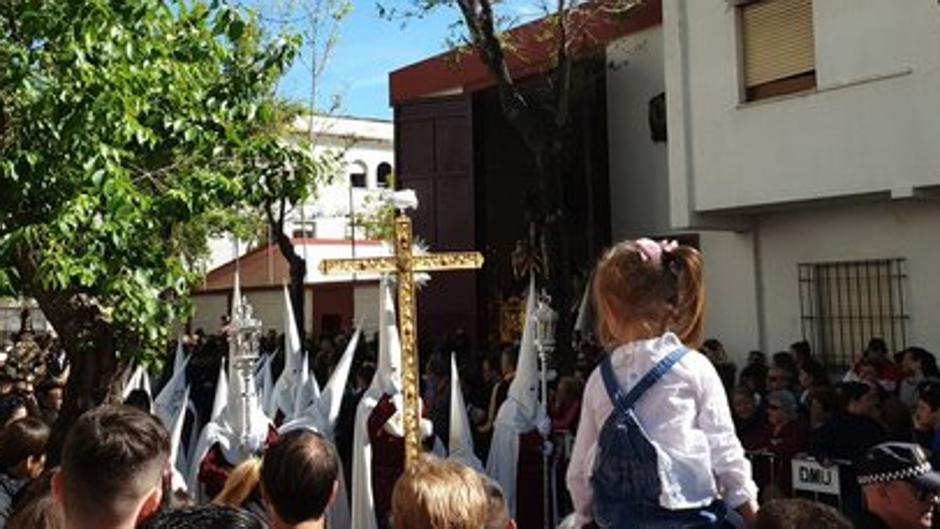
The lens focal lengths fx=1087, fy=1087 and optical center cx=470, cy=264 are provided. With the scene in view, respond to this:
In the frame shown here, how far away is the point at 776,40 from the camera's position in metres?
12.4

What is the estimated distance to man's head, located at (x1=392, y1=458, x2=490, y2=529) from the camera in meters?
2.93

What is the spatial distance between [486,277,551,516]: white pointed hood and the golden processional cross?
8.52 feet

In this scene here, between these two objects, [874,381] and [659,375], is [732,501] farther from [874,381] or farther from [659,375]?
[874,381]

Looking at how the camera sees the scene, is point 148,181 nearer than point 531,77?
Yes

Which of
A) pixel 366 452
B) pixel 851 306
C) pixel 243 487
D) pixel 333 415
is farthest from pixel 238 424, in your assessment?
pixel 851 306

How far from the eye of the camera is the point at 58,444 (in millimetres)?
5059

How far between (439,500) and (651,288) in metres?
0.82

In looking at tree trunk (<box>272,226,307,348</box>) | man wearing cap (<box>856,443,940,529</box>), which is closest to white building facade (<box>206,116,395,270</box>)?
tree trunk (<box>272,226,307,348</box>)

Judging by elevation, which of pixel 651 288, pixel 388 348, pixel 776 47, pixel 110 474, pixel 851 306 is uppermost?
pixel 776 47

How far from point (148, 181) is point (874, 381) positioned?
6.07m

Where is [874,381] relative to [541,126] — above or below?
below

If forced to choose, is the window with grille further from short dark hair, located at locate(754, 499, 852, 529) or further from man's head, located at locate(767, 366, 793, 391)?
short dark hair, located at locate(754, 499, 852, 529)

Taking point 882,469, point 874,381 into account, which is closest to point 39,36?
point 882,469

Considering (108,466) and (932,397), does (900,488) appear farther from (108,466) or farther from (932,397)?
(932,397)
